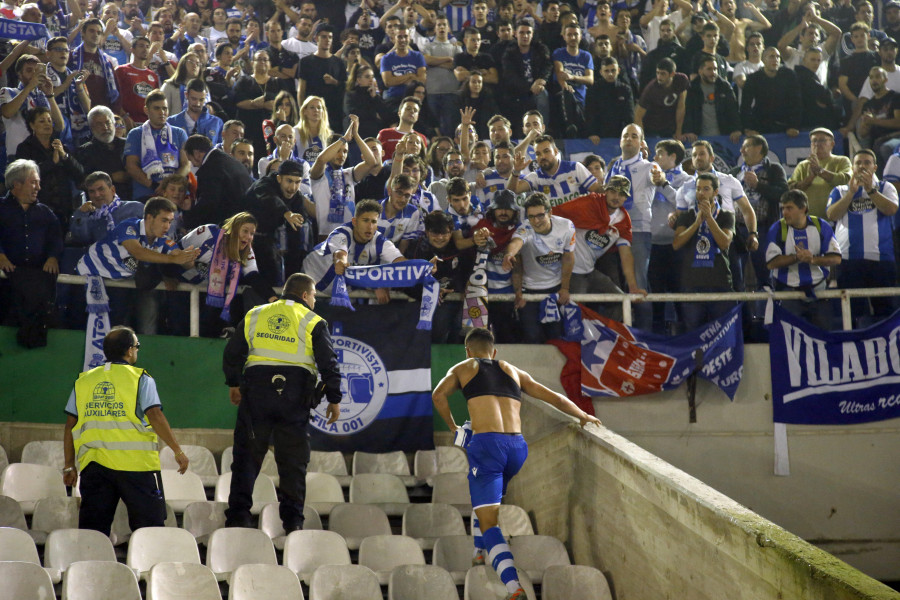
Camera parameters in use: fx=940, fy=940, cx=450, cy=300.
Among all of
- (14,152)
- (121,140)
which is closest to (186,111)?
(121,140)

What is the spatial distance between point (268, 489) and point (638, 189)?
4819 mm

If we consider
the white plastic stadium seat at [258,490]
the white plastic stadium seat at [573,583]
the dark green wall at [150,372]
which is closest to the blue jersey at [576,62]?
the dark green wall at [150,372]

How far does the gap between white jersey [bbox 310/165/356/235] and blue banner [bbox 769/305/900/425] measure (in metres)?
4.25

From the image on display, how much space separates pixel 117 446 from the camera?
18.5 ft

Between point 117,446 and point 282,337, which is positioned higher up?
point 282,337

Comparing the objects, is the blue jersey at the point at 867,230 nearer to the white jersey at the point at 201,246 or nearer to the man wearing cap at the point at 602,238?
the man wearing cap at the point at 602,238

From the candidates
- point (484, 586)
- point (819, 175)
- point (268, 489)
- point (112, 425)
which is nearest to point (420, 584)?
point (484, 586)

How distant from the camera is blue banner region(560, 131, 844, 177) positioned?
1184cm

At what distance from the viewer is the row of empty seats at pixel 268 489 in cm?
652

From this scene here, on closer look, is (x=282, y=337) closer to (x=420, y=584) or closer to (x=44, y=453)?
(x=420, y=584)


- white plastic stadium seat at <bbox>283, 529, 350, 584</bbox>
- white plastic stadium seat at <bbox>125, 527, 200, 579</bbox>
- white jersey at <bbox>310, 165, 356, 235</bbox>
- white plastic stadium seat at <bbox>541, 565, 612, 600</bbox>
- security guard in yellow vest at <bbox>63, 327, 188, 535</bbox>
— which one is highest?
white jersey at <bbox>310, 165, 356, 235</bbox>

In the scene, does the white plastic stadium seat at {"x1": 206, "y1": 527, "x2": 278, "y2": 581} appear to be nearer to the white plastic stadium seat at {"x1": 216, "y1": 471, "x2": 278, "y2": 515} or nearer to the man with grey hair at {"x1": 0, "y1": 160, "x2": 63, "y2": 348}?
the white plastic stadium seat at {"x1": 216, "y1": 471, "x2": 278, "y2": 515}

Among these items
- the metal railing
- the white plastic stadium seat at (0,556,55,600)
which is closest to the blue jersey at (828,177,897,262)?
the metal railing

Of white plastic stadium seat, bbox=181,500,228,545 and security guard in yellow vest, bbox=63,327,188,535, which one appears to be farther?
white plastic stadium seat, bbox=181,500,228,545
